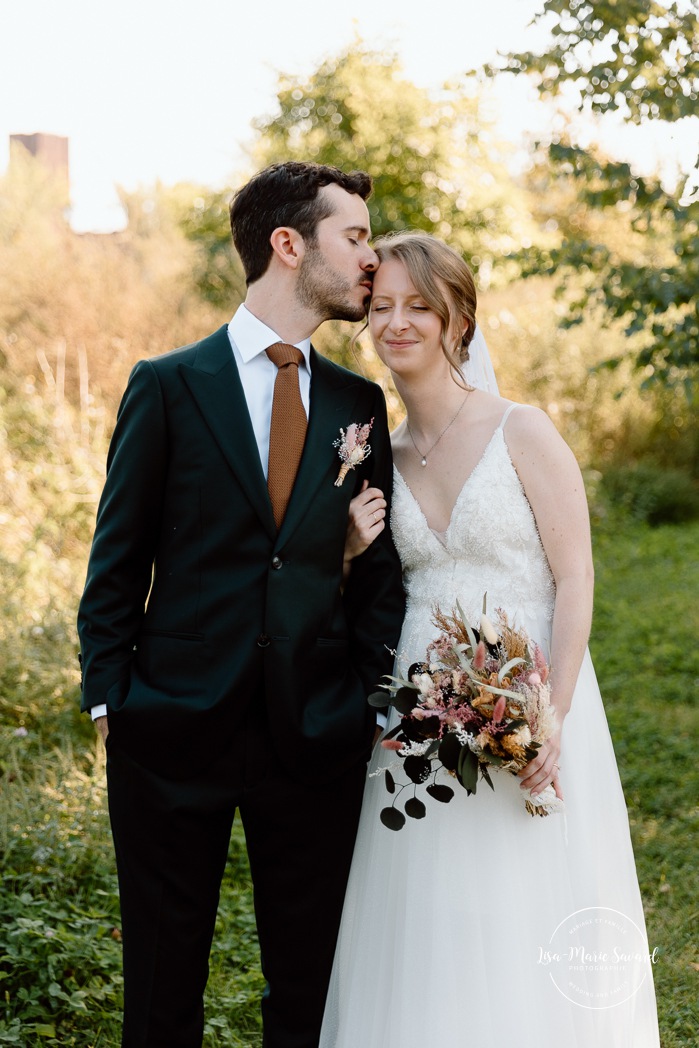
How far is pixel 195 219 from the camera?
40.2 feet

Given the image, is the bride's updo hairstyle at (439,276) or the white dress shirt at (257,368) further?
the bride's updo hairstyle at (439,276)

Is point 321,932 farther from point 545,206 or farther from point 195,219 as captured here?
point 545,206

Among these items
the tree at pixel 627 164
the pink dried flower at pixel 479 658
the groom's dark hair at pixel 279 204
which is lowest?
the pink dried flower at pixel 479 658

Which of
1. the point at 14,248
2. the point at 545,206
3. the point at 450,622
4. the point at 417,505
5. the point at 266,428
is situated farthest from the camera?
the point at 545,206

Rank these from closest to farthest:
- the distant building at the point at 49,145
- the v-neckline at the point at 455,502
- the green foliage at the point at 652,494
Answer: the v-neckline at the point at 455,502
the green foliage at the point at 652,494
the distant building at the point at 49,145

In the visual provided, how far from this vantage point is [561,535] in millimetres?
2500

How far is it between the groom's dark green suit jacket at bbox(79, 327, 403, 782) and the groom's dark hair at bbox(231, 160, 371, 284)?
347 millimetres

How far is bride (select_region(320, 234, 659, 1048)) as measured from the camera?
2359mm

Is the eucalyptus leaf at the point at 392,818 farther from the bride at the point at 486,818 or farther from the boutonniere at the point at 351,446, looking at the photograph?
the boutonniere at the point at 351,446

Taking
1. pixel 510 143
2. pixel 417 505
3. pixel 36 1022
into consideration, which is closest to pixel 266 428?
pixel 417 505

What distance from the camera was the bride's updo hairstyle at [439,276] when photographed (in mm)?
2605

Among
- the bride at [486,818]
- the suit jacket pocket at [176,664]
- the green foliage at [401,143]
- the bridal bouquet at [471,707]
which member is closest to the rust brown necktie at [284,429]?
the bride at [486,818]

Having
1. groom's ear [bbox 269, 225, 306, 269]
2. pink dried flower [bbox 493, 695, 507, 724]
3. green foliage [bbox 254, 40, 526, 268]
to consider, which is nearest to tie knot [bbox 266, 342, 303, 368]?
groom's ear [bbox 269, 225, 306, 269]

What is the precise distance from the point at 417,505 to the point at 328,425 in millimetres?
368
